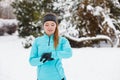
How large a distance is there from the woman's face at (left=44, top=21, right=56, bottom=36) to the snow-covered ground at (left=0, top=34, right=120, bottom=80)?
144 inches

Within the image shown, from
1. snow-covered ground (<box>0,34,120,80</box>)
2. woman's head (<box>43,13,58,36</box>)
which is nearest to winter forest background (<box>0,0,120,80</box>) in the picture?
snow-covered ground (<box>0,34,120,80</box>)

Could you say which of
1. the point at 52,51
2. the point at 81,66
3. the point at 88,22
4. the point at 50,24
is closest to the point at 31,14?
the point at 88,22

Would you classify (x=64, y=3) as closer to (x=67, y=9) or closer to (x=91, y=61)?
(x=67, y=9)

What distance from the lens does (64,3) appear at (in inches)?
500

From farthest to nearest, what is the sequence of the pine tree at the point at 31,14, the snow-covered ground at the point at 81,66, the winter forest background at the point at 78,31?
the pine tree at the point at 31,14 < the winter forest background at the point at 78,31 < the snow-covered ground at the point at 81,66

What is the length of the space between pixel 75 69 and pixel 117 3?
489 cm

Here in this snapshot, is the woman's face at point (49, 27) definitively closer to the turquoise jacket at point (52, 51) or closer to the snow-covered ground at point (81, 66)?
the turquoise jacket at point (52, 51)

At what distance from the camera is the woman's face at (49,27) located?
396cm

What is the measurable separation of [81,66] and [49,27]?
4663mm

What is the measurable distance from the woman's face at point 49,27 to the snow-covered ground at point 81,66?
367 cm

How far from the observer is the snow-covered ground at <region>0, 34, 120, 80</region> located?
7.75m

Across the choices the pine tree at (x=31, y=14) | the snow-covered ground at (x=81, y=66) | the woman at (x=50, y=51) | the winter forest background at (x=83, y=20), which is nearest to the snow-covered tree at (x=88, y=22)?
the winter forest background at (x=83, y=20)

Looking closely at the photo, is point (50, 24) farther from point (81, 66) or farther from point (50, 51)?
point (81, 66)

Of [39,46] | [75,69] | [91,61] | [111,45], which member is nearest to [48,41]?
[39,46]
